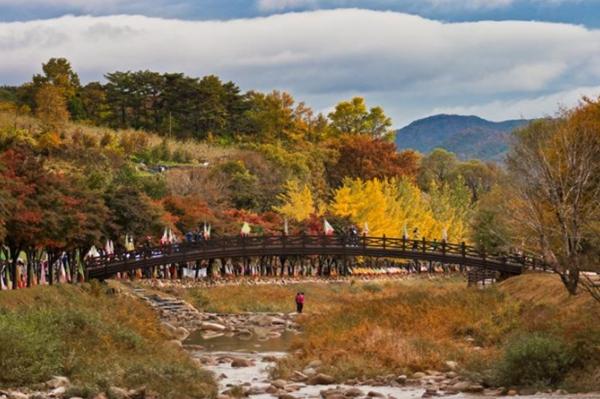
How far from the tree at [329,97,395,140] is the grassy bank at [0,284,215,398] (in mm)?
111793

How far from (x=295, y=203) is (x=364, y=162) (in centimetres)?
2463

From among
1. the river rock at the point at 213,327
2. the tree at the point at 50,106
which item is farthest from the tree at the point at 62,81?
the river rock at the point at 213,327

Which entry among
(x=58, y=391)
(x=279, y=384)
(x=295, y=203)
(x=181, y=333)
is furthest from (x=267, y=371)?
(x=295, y=203)

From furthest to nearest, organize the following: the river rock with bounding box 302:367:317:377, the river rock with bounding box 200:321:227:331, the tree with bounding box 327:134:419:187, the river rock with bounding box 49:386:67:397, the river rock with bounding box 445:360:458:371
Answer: the tree with bounding box 327:134:419:187 < the river rock with bounding box 200:321:227:331 < the river rock with bounding box 302:367:317:377 < the river rock with bounding box 445:360:458:371 < the river rock with bounding box 49:386:67:397

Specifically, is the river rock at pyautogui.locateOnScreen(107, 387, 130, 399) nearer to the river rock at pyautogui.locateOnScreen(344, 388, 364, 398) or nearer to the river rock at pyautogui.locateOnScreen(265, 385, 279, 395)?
the river rock at pyautogui.locateOnScreen(265, 385, 279, 395)

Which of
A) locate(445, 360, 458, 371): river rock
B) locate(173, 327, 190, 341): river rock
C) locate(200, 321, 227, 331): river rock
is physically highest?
locate(445, 360, 458, 371): river rock

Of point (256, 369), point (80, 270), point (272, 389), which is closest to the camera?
point (272, 389)

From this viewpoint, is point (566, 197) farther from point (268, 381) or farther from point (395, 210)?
point (395, 210)

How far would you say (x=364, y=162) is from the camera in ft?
407

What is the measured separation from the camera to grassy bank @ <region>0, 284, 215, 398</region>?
2695cm

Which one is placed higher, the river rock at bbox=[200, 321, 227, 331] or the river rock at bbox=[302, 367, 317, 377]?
the river rock at bbox=[302, 367, 317, 377]

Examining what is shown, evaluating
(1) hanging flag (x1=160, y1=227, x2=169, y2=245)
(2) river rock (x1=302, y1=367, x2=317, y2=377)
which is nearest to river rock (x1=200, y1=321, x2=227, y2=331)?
(1) hanging flag (x1=160, y1=227, x2=169, y2=245)

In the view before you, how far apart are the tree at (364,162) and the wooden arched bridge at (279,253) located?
53085 millimetres

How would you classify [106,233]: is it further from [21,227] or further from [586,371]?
[586,371]
